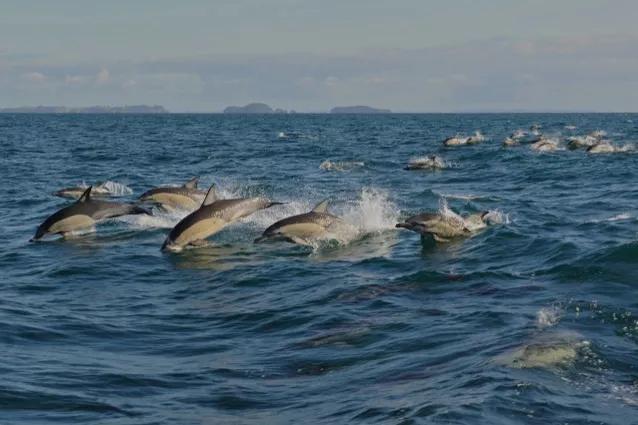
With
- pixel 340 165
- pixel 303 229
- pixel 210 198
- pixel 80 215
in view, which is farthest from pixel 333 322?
pixel 340 165

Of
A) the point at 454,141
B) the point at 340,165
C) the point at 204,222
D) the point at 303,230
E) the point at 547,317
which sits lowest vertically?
the point at 547,317

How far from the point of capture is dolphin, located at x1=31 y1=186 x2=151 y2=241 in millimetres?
19875

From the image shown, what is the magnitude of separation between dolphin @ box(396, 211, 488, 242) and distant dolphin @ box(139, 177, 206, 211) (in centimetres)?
610

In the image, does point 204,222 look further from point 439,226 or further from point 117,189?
point 117,189

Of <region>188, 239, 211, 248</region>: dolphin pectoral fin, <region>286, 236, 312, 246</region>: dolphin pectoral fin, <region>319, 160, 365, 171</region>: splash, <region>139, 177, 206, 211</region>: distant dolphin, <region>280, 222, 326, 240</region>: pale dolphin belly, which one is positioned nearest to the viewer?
<region>286, 236, 312, 246</region>: dolphin pectoral fin

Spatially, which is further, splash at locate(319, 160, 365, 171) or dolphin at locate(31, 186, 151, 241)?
splash at locate(319, 160, 365, 171)

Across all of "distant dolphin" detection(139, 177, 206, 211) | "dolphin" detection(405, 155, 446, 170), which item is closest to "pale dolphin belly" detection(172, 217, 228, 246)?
"distant dolphin" detection(139, 177, 206, 211)

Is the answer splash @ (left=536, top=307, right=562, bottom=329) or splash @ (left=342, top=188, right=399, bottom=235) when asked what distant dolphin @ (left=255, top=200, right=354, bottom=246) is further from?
splash @ (left=536, top=307, right=562, bottom=329)

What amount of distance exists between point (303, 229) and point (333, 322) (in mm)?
5806

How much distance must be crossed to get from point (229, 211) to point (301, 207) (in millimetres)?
7026

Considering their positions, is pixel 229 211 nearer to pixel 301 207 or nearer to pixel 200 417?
pixel 301 207

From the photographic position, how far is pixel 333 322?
40.5 ft

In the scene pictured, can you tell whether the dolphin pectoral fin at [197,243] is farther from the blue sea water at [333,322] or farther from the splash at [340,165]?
the splash at [340,165]

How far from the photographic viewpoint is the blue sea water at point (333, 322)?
876cm
